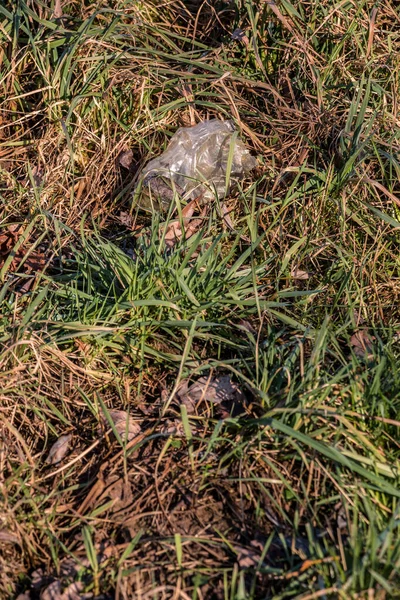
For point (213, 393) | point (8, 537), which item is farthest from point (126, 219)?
point (8, 537)

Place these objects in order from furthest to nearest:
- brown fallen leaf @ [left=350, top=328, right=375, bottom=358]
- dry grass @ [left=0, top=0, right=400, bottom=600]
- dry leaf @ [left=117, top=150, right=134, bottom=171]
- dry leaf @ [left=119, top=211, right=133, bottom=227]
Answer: dry leaf @ [left=117, top=150, right=134, bottom=171]
dry leaf @ [left=119, top=211, right=133, bottom=227]
brown fallen leaf @ [left=350, top=328, right=375, bottom=358]
dry grass @ [left=0, top=0, right=400, bottom=600]

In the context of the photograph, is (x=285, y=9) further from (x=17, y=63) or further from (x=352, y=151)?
(x=17, y=63)

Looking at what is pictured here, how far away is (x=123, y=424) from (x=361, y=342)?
923mm

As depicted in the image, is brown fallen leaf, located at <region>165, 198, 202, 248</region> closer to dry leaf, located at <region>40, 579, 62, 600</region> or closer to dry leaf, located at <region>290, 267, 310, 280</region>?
dry leaf, located at <region>290, 267, 310, 280</region>

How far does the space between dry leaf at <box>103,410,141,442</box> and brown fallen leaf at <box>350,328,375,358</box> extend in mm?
845

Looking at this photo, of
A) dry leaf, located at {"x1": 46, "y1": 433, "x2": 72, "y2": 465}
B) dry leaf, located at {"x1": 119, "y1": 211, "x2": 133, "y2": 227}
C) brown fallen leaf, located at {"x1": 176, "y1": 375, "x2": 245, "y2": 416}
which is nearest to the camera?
dry leaf, located at {"x1": 46, "y1": 433, "x2": 72, "y2": 465}

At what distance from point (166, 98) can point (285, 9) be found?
713 mm

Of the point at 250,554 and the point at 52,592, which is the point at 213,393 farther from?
the point at 52,592

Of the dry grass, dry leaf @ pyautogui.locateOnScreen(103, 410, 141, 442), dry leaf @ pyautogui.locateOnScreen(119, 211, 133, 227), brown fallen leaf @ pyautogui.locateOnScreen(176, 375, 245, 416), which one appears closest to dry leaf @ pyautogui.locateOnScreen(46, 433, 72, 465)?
the dry grass

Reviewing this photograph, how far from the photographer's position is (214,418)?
2.67 meters

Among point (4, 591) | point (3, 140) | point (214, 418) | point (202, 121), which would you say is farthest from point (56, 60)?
point (4, 591)

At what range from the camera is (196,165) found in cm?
361

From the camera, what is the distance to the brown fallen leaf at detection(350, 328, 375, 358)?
9.30 ft

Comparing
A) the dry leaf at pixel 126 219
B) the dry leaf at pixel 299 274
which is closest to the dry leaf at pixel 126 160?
the dry leaf at pixel 126 219
